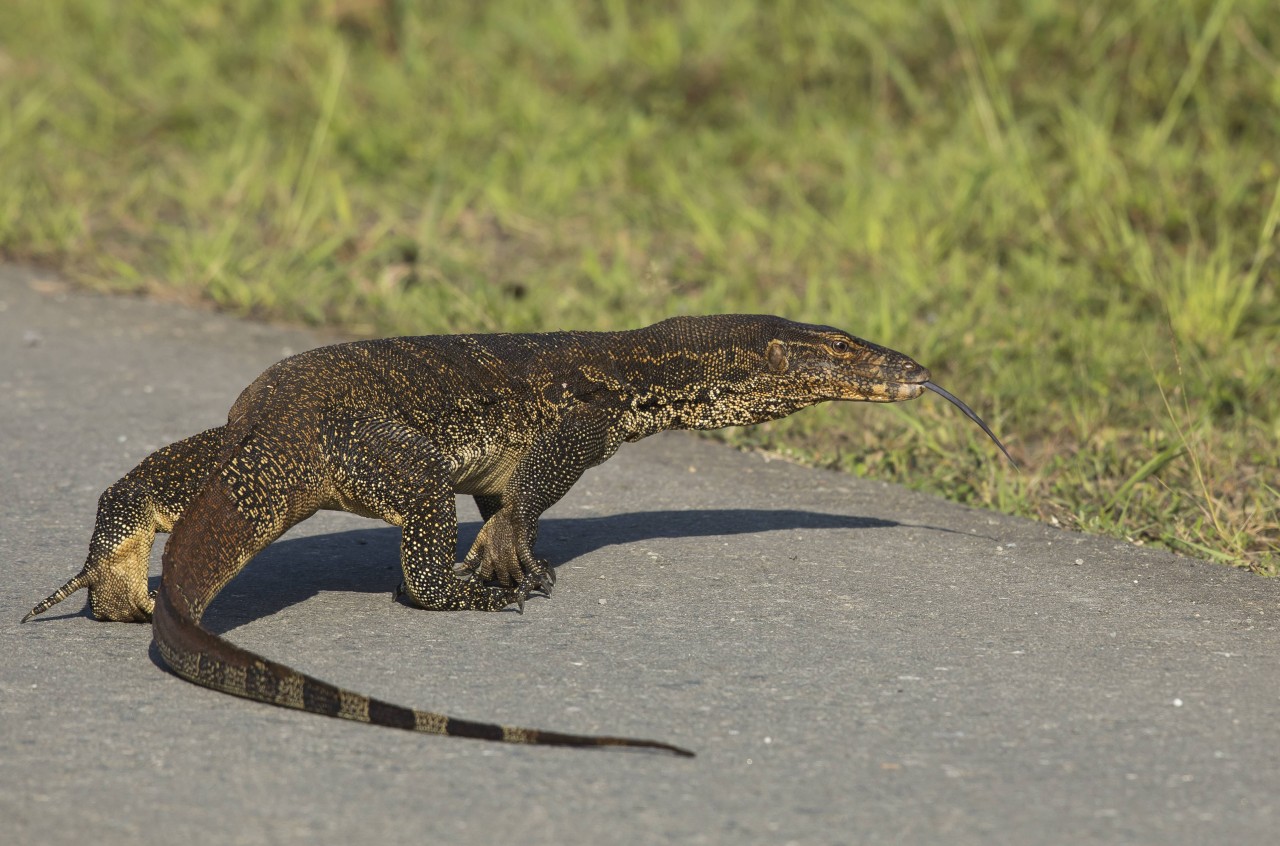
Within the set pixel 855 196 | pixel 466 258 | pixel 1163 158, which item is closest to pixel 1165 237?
pixel 1163 158

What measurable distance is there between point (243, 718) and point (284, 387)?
3.77 ft

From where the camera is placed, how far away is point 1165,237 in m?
8.82

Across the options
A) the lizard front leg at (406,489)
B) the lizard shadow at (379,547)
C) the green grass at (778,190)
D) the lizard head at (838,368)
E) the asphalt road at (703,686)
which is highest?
the green grass at (778,190)

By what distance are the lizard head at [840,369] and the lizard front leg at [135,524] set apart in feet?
5.90

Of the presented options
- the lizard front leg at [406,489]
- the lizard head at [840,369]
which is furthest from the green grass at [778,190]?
the lizard front leg at [406,489]

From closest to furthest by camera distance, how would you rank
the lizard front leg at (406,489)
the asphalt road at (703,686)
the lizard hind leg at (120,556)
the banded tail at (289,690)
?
the asphalt road at (703,686) → the banded tail at (289,690) → the lizard hind leg at (120,556) → the lizard front leg at (406,489)

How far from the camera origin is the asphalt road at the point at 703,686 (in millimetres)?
3527

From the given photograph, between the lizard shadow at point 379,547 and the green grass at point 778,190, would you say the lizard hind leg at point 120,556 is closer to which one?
the lizard shadow at point 379,547

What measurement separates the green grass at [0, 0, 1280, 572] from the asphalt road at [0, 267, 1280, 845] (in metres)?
0.79

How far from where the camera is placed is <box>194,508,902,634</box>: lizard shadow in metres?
5.08

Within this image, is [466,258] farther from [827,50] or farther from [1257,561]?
[1257,561]

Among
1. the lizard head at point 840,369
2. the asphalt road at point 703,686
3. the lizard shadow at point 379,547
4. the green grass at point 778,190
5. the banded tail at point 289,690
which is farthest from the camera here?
the green grass at point 778,190

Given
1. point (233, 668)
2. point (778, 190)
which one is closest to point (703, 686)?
point (233, 668)

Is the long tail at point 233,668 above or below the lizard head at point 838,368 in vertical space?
below
